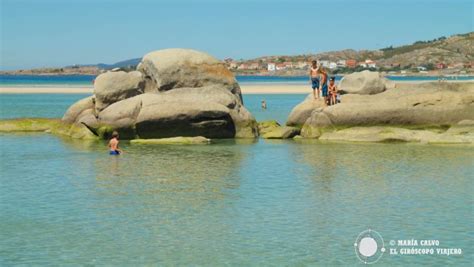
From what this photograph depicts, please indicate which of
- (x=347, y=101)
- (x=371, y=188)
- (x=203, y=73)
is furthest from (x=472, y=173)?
(x=203, y=73)

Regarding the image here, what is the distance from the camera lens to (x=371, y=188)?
22.5 meters

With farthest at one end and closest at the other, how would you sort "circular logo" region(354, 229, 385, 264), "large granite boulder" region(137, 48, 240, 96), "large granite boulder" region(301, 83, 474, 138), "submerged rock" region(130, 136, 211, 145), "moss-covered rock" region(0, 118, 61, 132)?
1. "moss-covered rock" region(0, 118, 61, 132)
2. "large granite boulder" region(137, 48, 240, 96)
3. "large granite boulder" region(301, 83, 474, 138)
4. "submerged rock" region(130, 136, 211, 145)
5. "circular logo" region(354, 229, 385, 264)

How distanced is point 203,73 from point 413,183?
685 inches

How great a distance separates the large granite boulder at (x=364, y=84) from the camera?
3953 cm

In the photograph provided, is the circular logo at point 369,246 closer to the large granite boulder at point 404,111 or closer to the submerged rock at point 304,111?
the large granite boulder at point 404,111

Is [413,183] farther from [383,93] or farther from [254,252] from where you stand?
[383,93]

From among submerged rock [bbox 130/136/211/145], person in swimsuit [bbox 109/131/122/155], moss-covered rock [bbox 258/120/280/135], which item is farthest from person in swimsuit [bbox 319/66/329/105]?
person in swimsuit [bbox 109/131/122/155]

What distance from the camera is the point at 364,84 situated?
130 feet

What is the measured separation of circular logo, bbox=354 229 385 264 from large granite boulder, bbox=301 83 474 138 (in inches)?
710

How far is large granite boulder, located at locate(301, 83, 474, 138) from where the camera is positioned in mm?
34531

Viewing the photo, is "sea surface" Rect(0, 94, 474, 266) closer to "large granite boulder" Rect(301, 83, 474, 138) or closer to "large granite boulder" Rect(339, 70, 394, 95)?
"large granite boulder" Rect(301, 83, 474, 138)

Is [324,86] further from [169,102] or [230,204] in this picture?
[230,204]

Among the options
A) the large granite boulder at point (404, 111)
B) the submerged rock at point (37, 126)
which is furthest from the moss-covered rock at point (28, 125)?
the large granite boulder at point (404, 111)

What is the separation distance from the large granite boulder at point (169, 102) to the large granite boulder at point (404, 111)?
4247 millimetres
